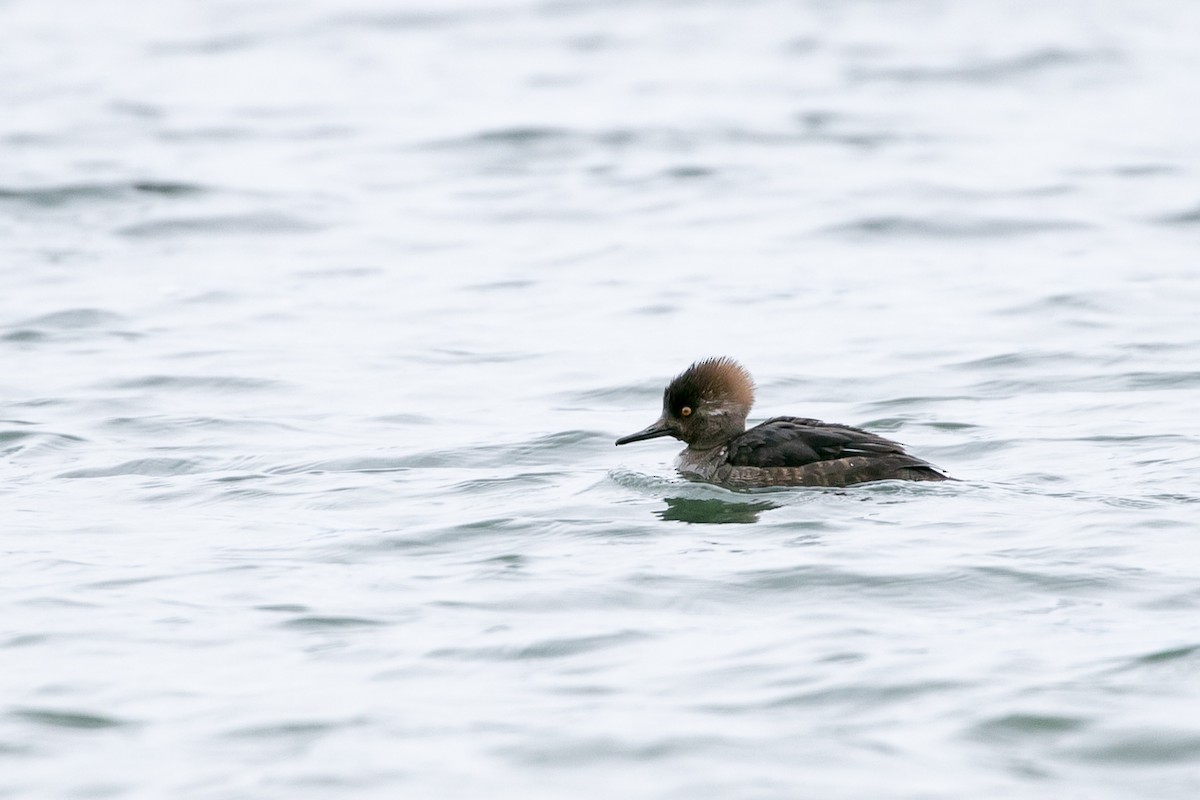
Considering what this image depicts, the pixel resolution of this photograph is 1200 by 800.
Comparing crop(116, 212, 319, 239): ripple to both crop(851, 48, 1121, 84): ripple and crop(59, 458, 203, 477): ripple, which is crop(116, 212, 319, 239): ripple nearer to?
crop(59, 458, 203, 477): ripple

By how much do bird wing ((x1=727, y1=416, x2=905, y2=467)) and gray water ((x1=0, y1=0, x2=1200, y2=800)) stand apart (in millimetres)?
190

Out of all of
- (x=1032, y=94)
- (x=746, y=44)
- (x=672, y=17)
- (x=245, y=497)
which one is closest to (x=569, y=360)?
(x=245, y=497)

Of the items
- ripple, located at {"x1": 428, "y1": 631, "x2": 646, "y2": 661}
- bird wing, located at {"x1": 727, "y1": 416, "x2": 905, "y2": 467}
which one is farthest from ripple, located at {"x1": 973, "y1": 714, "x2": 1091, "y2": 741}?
bird wing, located at {"x1": 727, "y1": 416, "x2": 905, "y2": 467}

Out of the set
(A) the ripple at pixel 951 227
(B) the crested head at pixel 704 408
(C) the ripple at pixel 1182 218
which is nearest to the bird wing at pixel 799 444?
(B) the crested head at pixel 704 408

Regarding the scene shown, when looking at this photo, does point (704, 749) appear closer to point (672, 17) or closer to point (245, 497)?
point (245, 497)

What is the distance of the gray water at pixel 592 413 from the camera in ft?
22.4

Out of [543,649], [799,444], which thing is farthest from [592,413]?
[543,649]

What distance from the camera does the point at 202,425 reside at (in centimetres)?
1177

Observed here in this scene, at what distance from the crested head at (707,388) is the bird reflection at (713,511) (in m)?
0.79

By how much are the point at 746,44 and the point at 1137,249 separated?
36.5 ft

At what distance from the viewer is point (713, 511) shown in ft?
31.5

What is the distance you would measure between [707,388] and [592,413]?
5.55 ft

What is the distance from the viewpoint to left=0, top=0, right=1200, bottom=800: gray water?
6.83 meters

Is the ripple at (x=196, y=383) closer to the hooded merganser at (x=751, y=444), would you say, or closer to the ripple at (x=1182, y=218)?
the hooded merganser at (x=751, y=444)
